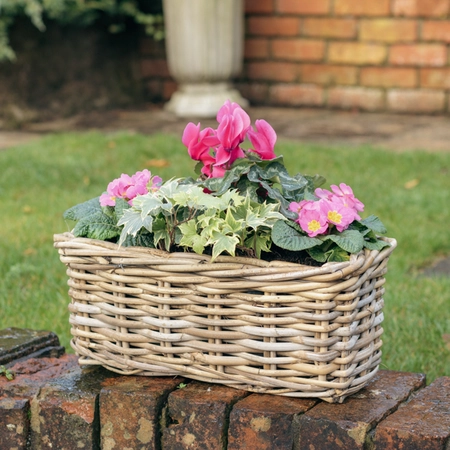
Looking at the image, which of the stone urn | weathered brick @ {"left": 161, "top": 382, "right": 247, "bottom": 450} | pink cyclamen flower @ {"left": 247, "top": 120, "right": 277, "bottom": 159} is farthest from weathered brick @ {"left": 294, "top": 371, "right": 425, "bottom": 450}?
the stone urn

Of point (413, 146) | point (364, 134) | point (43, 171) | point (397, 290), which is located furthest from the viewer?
point (364, 134)

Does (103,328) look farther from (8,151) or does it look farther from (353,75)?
(353,75)

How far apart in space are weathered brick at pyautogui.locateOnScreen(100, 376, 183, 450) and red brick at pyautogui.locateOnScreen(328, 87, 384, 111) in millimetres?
5487

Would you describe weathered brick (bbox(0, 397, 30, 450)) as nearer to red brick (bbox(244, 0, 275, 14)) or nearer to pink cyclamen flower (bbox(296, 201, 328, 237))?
pink cyclamen flower (bbox(296, 201, 328, 237))

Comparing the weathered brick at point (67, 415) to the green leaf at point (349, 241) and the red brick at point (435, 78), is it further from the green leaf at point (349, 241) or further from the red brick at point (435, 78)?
the red brick at point (435, 78)

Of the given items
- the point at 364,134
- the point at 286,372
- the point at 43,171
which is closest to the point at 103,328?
the point at 286,372

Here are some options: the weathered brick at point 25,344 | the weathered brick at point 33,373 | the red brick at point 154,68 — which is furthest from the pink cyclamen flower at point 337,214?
the red brick at point 154,68

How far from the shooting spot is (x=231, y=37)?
6625 millimetres

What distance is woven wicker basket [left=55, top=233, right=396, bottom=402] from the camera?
155 centimetres

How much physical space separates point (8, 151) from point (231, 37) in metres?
2.34

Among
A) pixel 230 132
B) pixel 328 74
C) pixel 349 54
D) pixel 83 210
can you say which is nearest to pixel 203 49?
pixel 328 74

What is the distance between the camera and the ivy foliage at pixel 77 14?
5.94 meters

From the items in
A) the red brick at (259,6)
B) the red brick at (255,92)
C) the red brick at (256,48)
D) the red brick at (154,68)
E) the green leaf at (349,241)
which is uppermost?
the green leaf at (349,241)

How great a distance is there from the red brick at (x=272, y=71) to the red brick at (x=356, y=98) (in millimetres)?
379
